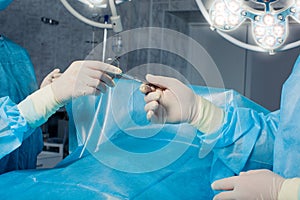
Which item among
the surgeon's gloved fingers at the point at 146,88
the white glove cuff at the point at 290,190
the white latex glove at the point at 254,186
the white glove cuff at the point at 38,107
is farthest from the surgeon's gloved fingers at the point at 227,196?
the white glove cuff at the point at 38,107

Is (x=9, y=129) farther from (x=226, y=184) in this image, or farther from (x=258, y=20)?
(x=258, y=20)

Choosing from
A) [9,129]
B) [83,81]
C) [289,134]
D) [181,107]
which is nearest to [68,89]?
[83,81]

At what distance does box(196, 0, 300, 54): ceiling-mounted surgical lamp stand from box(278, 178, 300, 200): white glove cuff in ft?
2.23

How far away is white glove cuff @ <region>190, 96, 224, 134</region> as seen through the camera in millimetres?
1165

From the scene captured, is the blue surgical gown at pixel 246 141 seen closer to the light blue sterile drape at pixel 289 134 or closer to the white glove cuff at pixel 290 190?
the light blue sterile drape at pixel 289 134

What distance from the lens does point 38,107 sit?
1229 millimetres

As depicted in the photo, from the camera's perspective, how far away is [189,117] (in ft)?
3.86

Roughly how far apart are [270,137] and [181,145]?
33 centimetres

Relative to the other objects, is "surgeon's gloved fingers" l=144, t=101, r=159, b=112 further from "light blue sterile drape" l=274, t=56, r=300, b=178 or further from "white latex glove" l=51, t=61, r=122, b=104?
"light blue sterile drape" l=274, t=56, r=300, b=178

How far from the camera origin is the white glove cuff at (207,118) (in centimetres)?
117

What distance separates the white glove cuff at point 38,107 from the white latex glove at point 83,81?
0.02 m

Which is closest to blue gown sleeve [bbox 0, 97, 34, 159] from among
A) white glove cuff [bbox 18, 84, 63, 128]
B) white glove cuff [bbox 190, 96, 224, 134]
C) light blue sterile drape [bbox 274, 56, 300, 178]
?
white glove cuff [bbox 18, 84, 63, 128]

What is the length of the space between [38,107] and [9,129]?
0.11 meters

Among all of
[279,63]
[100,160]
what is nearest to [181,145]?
[100,160]
